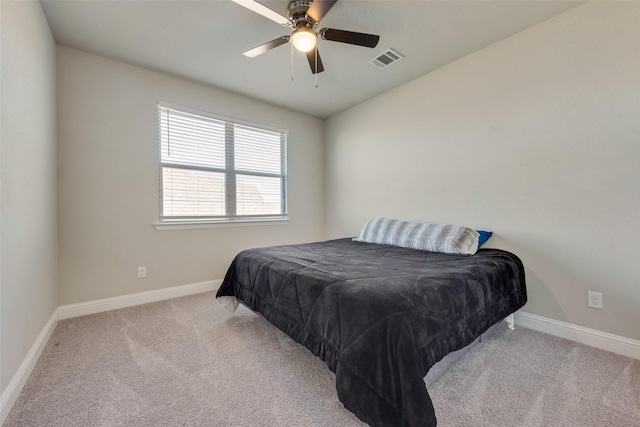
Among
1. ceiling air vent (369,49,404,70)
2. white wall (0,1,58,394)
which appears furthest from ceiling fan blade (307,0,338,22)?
white wall (0,1,58,394)

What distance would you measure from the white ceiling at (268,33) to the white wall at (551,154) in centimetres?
28

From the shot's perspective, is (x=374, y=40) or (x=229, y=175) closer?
(x=374, y=40)

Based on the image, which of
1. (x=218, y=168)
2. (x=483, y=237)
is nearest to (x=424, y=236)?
(x=483, y=237)

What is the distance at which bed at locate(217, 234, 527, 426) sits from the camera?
3.51 ft

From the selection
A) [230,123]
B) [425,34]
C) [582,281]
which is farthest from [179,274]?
[582,281]

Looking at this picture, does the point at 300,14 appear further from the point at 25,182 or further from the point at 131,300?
the point at 131,300

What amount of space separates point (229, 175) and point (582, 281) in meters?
3.69

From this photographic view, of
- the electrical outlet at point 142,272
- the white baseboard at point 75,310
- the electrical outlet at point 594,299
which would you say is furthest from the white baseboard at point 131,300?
the electrical outlet at point 594,299

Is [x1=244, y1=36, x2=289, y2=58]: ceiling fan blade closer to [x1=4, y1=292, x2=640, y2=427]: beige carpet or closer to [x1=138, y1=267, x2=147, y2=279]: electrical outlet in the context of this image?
[x1=4, y1=292, x2=640, y2=427]: beige carpet

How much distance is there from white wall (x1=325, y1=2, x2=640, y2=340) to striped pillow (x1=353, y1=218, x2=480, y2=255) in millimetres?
284

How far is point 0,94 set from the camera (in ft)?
4.27

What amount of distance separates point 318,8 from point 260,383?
239 cm

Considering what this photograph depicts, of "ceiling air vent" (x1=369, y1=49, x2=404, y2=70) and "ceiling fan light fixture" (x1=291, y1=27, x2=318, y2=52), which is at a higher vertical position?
"ceiling air vent" (x1=369, y1=49, x2=404, y2=70)

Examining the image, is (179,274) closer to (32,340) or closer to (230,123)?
(32,340)
